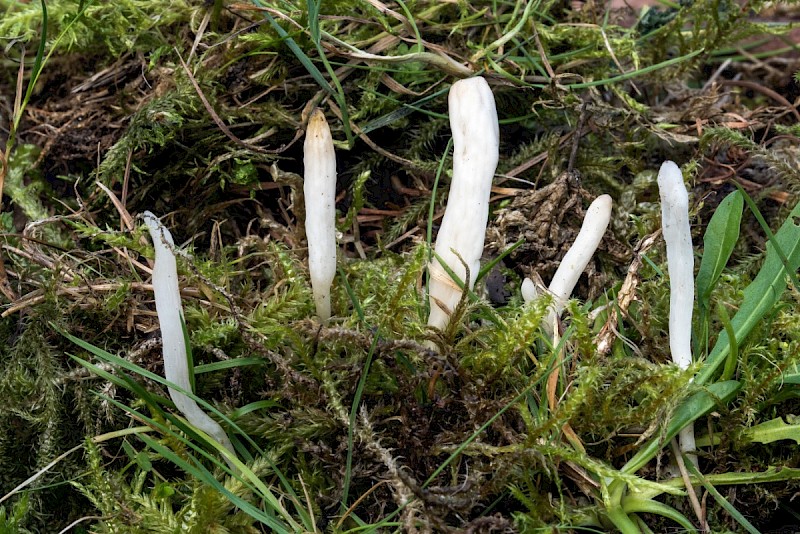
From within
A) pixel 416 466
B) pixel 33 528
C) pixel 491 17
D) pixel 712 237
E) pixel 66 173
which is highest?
pixel 491 17

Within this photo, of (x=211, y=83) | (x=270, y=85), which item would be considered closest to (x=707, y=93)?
(x=270, y=85)

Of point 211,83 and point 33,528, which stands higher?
point 211,83

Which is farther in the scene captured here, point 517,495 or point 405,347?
point 405,347

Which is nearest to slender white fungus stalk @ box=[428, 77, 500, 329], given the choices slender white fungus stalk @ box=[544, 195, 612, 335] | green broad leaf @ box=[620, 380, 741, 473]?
slender white fungus stalk @ box=[544, 195, 612, 335]

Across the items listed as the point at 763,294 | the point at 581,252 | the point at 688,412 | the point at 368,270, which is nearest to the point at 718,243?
the point at 763,294

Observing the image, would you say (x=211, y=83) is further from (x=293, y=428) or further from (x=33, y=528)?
(x=33, y=528)

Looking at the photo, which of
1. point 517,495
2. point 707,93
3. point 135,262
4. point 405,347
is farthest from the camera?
point 707,93
